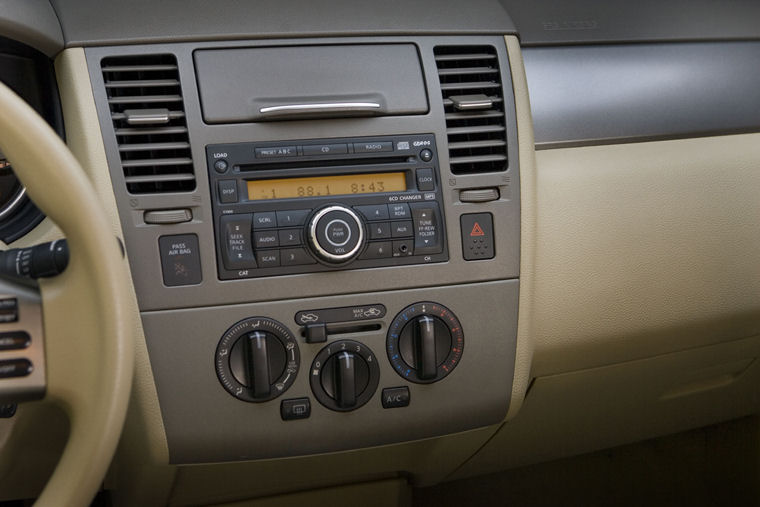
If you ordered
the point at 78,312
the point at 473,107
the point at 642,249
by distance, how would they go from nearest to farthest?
the point at 78,312 < the point at 473,107 < the point at 642,249

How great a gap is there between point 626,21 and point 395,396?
0.75 m

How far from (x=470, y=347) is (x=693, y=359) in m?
0.50

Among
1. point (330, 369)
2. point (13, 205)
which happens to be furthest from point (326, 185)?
point (13, 205)

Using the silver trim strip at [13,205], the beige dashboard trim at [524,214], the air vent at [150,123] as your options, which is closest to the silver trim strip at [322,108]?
the air vent at [150,123]

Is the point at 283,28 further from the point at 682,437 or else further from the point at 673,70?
the point at 682,437

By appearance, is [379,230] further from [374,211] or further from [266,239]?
[266,239]

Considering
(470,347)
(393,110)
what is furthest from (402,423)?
(393,110)

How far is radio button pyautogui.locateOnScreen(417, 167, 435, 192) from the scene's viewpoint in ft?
3.67

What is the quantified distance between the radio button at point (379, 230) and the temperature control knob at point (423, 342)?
102mm

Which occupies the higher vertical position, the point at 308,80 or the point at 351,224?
the point at 308,80

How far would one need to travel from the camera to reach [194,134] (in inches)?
41.4

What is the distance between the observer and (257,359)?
1054 mm

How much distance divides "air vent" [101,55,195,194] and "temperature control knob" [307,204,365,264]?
163 millimetres

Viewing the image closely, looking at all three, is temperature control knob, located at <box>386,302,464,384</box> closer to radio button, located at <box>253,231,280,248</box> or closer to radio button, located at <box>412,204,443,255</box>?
radio button, located at <box>412,204,443,255</box>
